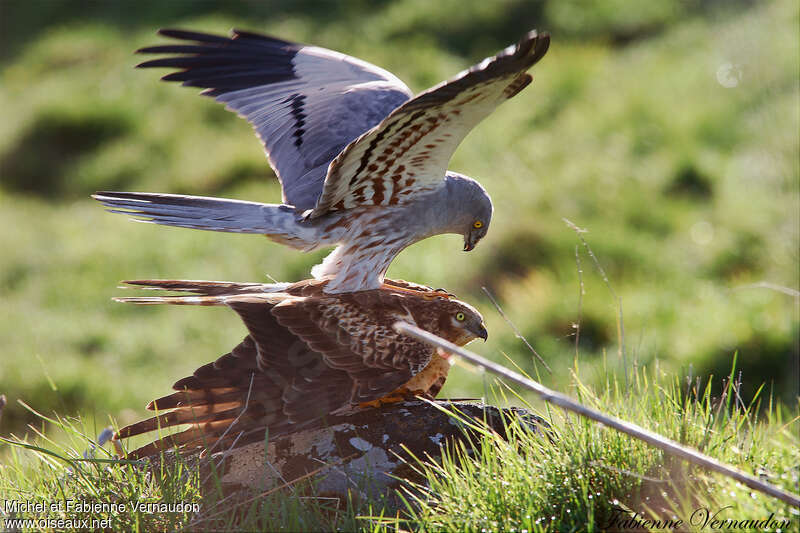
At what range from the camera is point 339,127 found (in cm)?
478

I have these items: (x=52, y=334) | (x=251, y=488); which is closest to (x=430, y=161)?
(x=251, y=488)

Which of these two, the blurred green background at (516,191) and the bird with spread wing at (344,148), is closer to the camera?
the bird with spread wing at (344,148)

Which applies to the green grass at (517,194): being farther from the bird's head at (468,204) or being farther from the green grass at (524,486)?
the green grass at (524,486)

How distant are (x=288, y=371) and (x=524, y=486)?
3.95 ft

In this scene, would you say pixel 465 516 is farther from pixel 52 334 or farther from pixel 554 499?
pixel 52 334

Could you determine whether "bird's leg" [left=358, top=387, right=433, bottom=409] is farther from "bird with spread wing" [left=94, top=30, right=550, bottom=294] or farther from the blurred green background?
the blurred green background

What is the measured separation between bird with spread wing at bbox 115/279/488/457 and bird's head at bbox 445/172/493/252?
88 cm

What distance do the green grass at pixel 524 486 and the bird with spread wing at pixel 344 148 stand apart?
1176mm

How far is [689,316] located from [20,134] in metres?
10.3

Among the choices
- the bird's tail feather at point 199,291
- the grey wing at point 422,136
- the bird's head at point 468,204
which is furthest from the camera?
the bird's head at point 468,204

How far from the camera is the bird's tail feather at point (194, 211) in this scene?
370 centimetres
